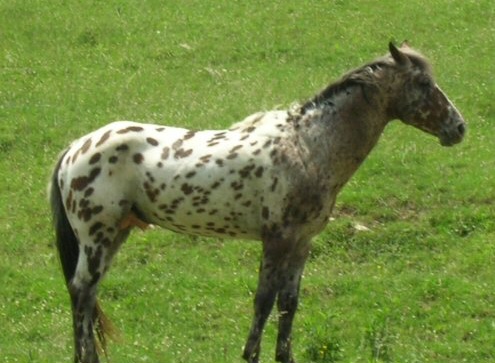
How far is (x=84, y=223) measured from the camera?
42.4 feet

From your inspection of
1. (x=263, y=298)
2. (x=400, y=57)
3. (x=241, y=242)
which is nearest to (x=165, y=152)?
(x=263, y=298)

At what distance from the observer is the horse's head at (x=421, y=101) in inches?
514

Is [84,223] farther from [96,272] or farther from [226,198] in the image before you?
[226,198]

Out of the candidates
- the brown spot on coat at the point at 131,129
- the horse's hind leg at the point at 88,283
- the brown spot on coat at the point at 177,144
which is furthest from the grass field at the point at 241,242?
→ the brown spot on coat at the point at 131,129

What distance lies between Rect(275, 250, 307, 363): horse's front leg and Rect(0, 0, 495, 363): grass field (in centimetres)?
79

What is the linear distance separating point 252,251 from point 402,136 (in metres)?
4.69

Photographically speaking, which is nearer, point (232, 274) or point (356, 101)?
point (356, 101)

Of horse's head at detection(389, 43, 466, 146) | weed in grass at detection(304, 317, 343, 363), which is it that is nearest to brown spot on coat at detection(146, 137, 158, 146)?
horse's head at detection(389, 43, 466, 146)

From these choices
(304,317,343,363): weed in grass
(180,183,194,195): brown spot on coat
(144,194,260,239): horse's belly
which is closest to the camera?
(144,194,260,239): horse's belly

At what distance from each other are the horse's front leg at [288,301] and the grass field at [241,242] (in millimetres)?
787

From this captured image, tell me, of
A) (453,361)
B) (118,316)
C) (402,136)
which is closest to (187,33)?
(402,136)

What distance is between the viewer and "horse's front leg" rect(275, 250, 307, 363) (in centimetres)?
1280

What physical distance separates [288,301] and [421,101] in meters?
2.43

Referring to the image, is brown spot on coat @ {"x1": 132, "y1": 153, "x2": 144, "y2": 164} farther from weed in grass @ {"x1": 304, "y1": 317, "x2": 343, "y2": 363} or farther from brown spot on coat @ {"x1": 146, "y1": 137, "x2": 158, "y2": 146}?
weed in grass @ {"x1": 304, "y1": 317, "x2": 343, "y2": 363}
